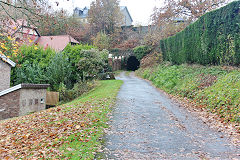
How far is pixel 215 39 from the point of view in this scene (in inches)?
576

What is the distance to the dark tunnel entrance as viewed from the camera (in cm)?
4084

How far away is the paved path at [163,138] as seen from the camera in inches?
215

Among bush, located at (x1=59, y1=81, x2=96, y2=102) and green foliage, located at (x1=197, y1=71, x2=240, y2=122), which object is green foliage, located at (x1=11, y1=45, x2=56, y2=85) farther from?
green foliage, located at (x1=197, y1=71, x2=240, y2=122)

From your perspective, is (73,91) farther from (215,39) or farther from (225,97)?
(225,97)

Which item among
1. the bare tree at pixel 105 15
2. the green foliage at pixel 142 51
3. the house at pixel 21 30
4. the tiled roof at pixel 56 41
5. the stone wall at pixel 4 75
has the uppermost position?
the bare tree at pixel 105 15

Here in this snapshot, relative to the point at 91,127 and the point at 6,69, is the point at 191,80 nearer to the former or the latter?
the point at 91,127

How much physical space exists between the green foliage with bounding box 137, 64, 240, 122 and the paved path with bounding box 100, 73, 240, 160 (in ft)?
3.82

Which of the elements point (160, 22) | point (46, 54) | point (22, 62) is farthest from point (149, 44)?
point (22, 62)

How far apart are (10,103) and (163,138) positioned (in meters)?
14.6

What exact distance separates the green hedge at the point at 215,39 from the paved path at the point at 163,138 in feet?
17.6

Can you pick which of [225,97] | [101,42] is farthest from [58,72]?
[101,42]

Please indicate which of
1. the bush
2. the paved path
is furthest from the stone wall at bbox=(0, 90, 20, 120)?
the paved path

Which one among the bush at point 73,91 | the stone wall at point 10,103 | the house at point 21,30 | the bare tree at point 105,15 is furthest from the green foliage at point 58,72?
the bare tree at point 105,15

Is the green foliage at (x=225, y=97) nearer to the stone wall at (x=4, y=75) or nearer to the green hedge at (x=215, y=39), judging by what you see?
the green hedge at (x=215, y=39)
